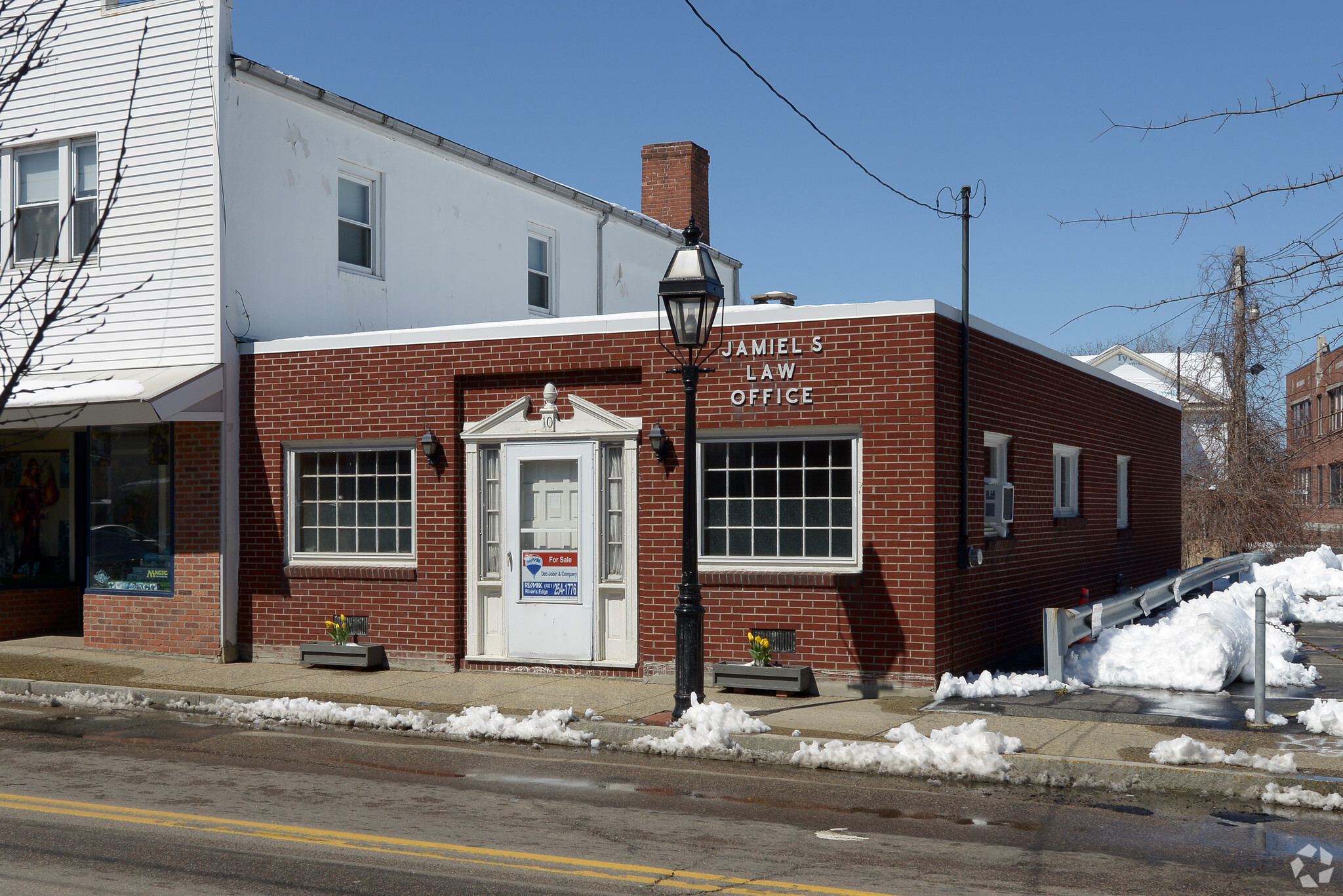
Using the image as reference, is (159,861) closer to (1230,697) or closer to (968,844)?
(968,844)

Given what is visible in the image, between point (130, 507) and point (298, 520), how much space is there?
2.33 m

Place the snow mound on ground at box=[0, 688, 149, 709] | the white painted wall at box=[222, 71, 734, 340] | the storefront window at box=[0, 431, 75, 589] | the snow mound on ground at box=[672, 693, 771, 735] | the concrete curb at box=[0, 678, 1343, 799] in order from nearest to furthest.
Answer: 1. the concrete curb at box=[0, 678, 1343, 799]
2. the snow mound on ground at box=[672, 693, 771, 735]
3. the snow mound on ground at box=[0, 688, 149, 709]
4. the white painted wall at box=[222, 71, 734, 340]
5. the storefront window at box=[0, 431, 75, 589]

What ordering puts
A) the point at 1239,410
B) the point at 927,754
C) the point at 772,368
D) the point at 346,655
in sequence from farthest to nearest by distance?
the point at 1239,410 < the point at 346,655 < the point at 772,368 < the point at 927,754

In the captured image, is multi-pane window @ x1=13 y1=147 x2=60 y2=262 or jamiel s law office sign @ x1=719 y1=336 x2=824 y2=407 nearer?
jamiel s law office sign @ x1=719 y1=336 x2=824 y2=407

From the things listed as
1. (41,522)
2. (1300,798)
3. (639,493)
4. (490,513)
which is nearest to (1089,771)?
(1300,798)

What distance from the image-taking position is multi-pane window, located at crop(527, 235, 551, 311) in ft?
65.2

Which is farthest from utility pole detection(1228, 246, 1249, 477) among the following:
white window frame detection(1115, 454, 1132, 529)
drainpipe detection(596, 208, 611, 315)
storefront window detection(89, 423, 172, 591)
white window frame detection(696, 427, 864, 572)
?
storefront window detection(89, 423, 172, 591)

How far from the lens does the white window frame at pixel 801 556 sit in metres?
11.8

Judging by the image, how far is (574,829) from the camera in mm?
7109

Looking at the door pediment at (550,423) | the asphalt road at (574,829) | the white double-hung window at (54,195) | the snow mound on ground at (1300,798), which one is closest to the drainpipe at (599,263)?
the door pediment at (550,423)

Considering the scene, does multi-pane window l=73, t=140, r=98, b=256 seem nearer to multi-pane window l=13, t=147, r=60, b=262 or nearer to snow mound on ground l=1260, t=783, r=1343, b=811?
multi-pane window l=13, t=147, r=60, b=262

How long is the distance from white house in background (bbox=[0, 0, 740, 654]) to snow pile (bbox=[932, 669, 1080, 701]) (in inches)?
319

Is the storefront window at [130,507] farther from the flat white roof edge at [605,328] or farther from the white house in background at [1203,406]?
the white house in background at [1203,406]

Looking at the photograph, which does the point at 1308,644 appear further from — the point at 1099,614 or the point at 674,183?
the point at 674,183
